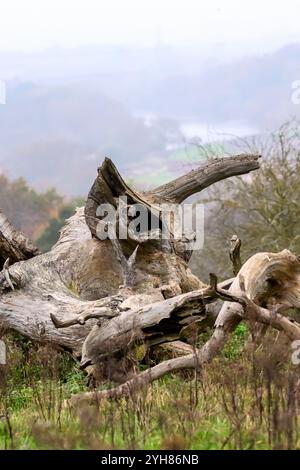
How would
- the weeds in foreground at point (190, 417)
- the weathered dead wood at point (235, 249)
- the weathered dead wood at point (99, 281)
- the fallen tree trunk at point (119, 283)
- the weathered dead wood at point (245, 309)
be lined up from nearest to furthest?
1. the weeds in foreground at point (190, 417)
2. the weathered dead wood at point (245, 309)
3. the fallen tree trunk at point (119, 283)
4. the weathered dead wood at point (99, 281)
5. the weathered dead wood at point (235, 249)

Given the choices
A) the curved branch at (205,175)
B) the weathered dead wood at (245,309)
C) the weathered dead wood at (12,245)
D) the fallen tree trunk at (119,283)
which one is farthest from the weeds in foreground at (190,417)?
the curved branch at (205,175)

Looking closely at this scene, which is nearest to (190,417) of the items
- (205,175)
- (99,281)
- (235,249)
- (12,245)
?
(235,249)

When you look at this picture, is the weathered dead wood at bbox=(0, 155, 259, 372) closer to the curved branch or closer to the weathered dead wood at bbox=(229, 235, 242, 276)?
the curved branch

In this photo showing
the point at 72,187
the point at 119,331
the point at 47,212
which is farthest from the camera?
the point at 72,187

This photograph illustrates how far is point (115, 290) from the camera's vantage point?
10.1 metres

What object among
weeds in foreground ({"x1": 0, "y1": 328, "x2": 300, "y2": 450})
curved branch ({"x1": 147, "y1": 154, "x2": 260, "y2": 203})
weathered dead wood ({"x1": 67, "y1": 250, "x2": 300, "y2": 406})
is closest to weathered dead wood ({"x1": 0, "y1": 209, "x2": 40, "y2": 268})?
curved branch ({"x1": 147, "y1": 154, "x2": 260, "y2": 203})

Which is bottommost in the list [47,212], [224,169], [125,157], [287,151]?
[224,169]

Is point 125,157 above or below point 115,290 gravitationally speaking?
above

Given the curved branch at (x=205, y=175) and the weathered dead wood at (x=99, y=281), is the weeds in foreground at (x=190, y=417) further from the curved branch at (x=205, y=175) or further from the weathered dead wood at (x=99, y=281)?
the curved branch at (x=205, y=175)

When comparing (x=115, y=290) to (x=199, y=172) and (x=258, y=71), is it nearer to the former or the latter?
(x=199, y=172)

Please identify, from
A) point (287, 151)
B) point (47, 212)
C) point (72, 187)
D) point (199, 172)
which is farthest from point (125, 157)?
point (199, 172)

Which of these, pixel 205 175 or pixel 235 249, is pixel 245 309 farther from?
pixel 205 175
